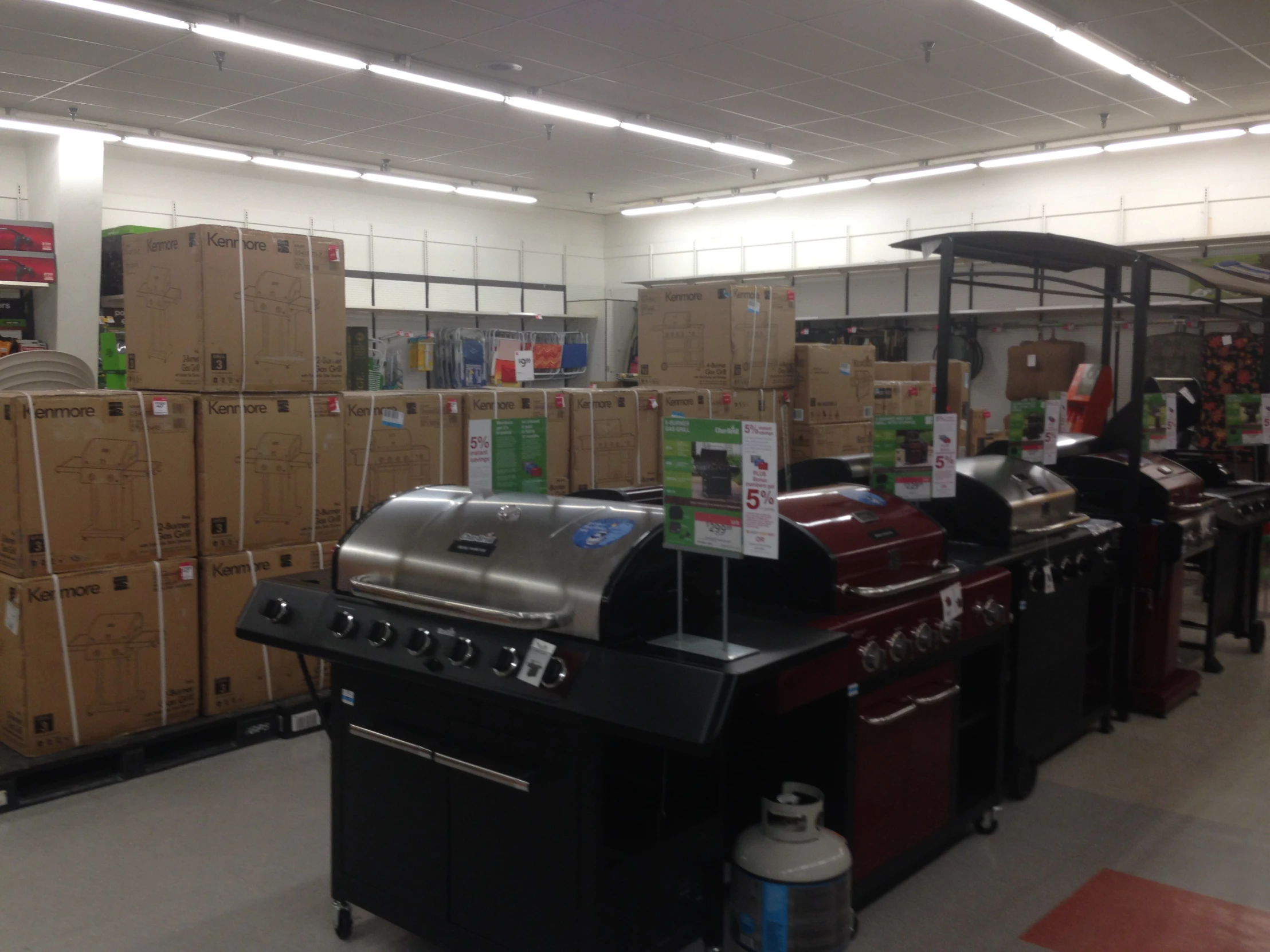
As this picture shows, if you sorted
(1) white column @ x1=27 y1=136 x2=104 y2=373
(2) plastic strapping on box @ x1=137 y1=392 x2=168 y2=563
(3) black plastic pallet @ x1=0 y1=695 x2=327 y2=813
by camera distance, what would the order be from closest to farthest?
1. (3) black plastic pallet @ x1=0 y1=695 x2=327 y2=813
2. (2) plastic strapping on box @ x1=137 y1=392 x2=168 y2=563
3. (1) white column @ x1=27 y1=136 x2=104 y2=373

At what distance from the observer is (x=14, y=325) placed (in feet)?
26.1

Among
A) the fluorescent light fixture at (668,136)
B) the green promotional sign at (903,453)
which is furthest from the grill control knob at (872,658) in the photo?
the fluorescent light fixture at (668,136)

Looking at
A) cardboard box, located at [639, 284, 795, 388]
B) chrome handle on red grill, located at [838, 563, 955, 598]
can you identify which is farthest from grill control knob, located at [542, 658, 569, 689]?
cardboard box, located at [639, 284, 795, 388]

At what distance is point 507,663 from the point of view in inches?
80.8

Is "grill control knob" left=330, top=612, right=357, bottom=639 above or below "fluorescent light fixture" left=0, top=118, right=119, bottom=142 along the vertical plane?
below

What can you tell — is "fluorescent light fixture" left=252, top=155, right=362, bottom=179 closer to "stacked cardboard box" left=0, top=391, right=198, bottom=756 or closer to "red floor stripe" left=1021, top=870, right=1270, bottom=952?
"stacked cardboard box" left=0, top=391, right=198, bottom=756

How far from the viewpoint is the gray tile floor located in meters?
2.58

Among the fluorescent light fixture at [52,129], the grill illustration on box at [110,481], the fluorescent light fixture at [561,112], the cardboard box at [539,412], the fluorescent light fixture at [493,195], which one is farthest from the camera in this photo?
the fluorescent light fixture at [493,195]

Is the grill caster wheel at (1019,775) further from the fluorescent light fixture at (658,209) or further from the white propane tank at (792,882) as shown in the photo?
the fluorescent light fixture at (658,209)

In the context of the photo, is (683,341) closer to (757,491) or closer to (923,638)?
(923,638)

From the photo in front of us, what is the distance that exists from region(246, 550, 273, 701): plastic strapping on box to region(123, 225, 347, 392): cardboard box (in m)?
0.64

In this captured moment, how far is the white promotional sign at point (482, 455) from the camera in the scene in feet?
8.45

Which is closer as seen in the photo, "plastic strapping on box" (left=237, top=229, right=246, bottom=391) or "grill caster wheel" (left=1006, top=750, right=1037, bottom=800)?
"grill caster wheel" (left=1006, top=750, right=1037, bottom=800)

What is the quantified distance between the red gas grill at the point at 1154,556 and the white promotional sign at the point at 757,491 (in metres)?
2.83
